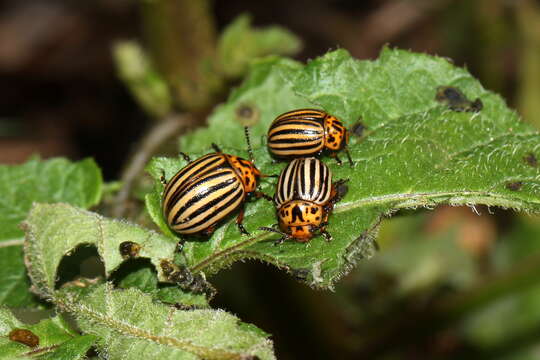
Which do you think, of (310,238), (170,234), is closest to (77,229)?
(170,234)

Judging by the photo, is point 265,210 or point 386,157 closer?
point 386,157

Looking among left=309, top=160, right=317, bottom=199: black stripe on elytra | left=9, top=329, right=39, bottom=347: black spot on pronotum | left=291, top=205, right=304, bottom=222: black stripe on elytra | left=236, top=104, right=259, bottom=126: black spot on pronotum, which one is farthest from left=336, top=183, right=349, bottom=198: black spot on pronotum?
left=9, top=329, right=39, bottom=347: black spot on pronotum

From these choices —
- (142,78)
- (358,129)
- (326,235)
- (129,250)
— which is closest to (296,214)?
(326,235)

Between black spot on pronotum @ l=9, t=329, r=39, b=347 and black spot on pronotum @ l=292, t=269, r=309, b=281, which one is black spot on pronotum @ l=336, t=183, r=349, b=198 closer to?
black spot on pronotum @ l=292, t=269, r=309, b=281

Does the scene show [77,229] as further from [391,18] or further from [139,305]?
[391,18]

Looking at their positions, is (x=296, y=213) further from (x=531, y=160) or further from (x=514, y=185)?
(x=531, y=160)

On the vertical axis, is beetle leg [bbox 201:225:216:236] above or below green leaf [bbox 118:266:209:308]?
above

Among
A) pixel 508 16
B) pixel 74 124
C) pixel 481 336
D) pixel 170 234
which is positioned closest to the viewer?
pixel 170 234
